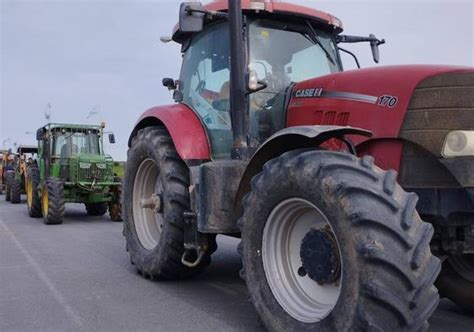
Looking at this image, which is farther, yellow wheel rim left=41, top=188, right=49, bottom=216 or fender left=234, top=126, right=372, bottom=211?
yellow wheel rim left=41, top=188, right=49, bottom=216

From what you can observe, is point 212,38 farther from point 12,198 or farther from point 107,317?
point 12,198

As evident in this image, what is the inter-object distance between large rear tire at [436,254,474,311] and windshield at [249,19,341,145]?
1728 mm

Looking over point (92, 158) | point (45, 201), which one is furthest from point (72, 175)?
point (45, 201)

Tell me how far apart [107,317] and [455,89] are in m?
3.11

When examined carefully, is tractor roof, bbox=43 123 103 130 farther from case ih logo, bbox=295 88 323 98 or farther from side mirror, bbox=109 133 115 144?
case ih logo, bbox=295 88 323 98

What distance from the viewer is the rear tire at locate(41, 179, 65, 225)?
1177 cm

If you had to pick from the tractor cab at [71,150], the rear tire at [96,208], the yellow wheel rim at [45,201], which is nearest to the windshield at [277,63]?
the yellow wheel rim at [45,201]

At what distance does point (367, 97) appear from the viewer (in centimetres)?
374

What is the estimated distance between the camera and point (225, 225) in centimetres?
426

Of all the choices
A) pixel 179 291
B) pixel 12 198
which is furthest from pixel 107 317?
pixel 12 198

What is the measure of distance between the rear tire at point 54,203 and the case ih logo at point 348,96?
28.4 feet

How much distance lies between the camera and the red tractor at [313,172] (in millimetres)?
2857

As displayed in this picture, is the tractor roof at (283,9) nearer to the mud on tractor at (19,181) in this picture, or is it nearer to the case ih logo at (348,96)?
the case ih logo at (348,96)

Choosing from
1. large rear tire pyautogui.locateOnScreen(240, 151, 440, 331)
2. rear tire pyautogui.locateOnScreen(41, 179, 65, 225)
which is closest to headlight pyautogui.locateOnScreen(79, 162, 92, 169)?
rear tire pyautogui.locateOnScreen(41, 179, 65, 225)
